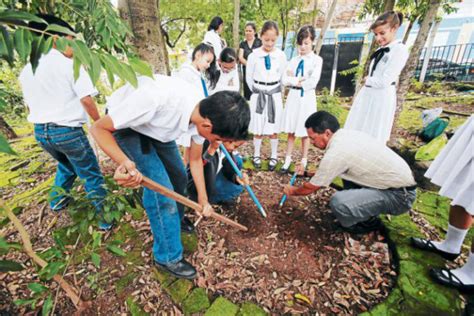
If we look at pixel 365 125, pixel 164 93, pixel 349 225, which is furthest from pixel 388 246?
pixel 164 93

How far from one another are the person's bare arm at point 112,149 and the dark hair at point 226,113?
55cm

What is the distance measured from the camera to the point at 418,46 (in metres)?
3.50

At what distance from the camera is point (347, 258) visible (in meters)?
2.20

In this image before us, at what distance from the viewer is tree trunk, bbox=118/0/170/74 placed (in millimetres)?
2426

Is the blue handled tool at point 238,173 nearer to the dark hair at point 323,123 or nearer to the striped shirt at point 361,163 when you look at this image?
the striped shirt at point 361,163

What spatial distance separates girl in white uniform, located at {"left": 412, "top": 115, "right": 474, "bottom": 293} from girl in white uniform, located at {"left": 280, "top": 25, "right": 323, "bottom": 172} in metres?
1.57

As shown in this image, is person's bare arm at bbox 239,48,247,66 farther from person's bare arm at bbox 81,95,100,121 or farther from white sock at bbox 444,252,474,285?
white sock at bbox 444,252,474,285

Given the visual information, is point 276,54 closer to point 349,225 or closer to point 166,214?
point 349,225

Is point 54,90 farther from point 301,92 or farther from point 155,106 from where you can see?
point 301,92

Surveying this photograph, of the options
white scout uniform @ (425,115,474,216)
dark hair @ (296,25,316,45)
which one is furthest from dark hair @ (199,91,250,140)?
dark hair @ (296,25,316,45)

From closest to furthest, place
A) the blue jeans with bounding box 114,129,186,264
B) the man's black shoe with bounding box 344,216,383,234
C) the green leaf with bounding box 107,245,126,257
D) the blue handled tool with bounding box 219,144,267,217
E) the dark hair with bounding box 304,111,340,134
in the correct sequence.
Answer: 1. the green leaf with bounding box 107,245,126,257
2. the blue jeans with bounding box 114,129,186,264
3. the dark hair with bounding box 304,111,340,134
4. the man's black shoe with bounding box 344,216,383,234
5. the blue handled tool with bounding box 219,144,267,217

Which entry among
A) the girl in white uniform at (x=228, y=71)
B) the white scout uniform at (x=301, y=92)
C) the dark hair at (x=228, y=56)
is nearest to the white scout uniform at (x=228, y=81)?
the girl in white uniform at (x=228, y=71)

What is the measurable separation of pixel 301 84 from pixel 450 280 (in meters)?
2.62

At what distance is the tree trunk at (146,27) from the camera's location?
2.43 meters
